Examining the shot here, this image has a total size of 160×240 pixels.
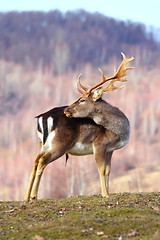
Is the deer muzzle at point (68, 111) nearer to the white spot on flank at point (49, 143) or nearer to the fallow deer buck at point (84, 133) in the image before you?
the fallow deer buck at point (84, 133)

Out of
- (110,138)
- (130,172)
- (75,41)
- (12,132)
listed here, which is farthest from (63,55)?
(110,138)

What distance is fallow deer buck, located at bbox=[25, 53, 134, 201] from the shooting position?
54.6 feet

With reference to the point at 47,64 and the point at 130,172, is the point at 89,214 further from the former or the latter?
the point at 47,64

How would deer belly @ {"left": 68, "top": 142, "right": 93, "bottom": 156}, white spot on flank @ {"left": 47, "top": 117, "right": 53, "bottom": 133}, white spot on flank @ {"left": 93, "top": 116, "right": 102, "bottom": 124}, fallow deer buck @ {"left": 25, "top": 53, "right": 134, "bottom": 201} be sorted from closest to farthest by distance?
fallow deer buck @ {"left": 25, "top": 53, "right": 134, "bottom": 201}
white spot on flank @ {"left": 47, "top": 117, "right": 53, "bottom": 133}
deer belly @ {"left": 68, "top": 142, "right": 93, "bottom": 156}
white spot on flank @ {"left": 93, "top": 116, "right": 102, "bottom": 124}

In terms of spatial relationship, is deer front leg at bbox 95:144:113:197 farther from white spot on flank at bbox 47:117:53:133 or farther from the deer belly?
white spot on flank at bbox 47:117:53:133

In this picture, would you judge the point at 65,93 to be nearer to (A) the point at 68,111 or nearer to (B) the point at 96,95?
(B) the point at 96,95

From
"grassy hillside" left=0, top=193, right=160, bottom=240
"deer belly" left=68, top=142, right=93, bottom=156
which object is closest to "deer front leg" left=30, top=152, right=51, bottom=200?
"deer belly" left=68, top=142, right=93, bottom=156

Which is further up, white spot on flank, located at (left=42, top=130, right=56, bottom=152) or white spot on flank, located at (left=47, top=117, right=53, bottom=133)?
white spot on flank, located at (left=47, top=117, right=53, bottom=133)

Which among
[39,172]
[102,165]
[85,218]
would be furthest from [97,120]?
[85,218]

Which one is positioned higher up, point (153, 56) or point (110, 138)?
point (153, 56)

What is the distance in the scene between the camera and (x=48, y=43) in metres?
197

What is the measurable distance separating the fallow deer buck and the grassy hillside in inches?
45.2

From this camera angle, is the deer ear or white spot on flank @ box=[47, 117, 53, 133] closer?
white spot on flank @ box=[47, 117, 53, 133]

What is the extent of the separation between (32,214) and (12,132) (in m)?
135
